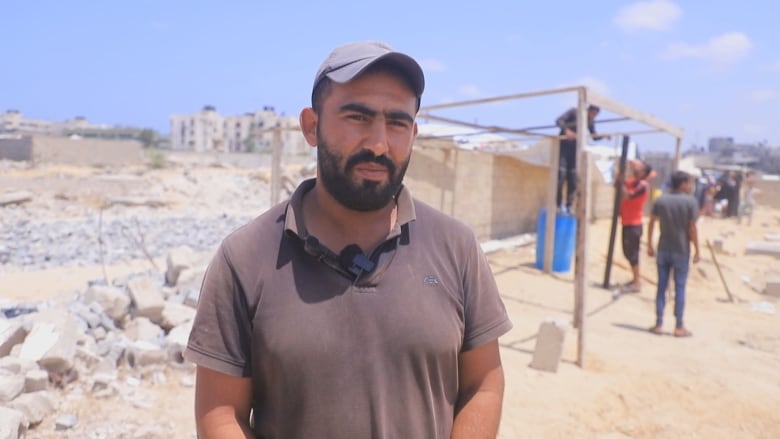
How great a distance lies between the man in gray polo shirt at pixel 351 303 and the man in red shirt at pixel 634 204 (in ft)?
23.5

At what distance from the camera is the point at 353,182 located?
1.44m

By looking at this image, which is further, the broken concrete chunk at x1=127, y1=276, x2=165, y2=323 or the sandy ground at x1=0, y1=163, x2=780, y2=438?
the broken concrete chunk at x1=127, y1=276, x2=165, y2=323

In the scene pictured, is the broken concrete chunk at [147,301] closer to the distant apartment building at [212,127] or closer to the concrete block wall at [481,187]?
the concrete block wall at [481,187]

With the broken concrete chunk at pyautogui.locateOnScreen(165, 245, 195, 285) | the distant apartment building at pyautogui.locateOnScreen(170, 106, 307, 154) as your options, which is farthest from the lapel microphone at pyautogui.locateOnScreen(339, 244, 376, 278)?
the distant apartment building at pyautogui.locateOnScreen(170, 106, 307, 154)

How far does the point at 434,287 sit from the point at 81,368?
424 centimetres

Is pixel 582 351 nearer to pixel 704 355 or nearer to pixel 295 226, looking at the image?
Result: pixel 704 355

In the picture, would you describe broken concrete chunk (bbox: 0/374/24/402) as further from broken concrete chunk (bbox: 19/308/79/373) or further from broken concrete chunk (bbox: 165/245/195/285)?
broken concrete chunk (bbox: 165/245/195/285)

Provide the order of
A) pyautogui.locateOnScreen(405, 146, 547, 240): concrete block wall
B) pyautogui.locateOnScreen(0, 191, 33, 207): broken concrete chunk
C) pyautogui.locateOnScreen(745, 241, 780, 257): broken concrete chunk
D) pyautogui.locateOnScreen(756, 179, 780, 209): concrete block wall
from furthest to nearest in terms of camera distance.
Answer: pyautogui.locateOnScreen(756, 179, 780, 209): concrete block wall, pyautogui.locateOnScreen(0, 191, 33, 207): broken concrete chunk, pyautogui.locateOnScreen(745, 241, 780, 257): broken concrete chunk, pyautogui.locateOnScreen(405, 146, 547, 240): concrete block wall

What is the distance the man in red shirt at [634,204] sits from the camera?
8.19m

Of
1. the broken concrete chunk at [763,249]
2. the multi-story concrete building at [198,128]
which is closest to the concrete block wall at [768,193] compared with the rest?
the broken concrete chunk at [763,249]

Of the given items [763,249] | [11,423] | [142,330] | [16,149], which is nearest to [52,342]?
[142,330]

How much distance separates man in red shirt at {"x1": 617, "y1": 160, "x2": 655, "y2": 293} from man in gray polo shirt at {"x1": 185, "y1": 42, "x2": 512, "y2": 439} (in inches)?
282

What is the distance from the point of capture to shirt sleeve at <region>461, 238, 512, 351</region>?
1515 millimetres

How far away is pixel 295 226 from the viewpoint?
1.42 meters
